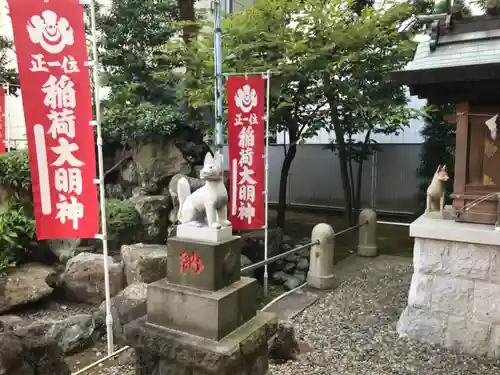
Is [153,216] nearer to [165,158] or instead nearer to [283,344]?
[165,158]

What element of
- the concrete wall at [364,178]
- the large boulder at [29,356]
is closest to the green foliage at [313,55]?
the concrete wall at [364,178]

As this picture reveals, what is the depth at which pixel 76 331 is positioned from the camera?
5738mm

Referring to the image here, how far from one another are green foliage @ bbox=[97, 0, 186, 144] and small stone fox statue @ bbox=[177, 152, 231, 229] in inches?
297

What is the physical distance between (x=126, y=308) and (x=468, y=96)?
17.7ft

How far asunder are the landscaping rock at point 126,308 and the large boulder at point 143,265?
885mm

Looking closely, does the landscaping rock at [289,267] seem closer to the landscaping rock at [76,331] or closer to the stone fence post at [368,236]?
the stone fence post at [368,236]

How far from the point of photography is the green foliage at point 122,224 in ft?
30.2

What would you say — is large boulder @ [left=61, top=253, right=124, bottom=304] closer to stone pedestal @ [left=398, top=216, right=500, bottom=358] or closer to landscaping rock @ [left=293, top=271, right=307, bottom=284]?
landscaping rock @ [left=293, top=271, right=307, bottom=284]

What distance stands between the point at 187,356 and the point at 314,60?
6931 mm

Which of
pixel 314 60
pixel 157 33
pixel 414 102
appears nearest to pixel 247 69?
pixel 314 60

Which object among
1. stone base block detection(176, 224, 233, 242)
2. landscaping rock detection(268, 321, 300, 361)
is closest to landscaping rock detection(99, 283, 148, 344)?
landscaping rock detection(268, 321, 300, 361)

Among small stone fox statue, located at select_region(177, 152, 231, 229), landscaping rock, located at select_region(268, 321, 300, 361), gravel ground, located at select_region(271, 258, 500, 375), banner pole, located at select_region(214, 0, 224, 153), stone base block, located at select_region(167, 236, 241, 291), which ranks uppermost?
banner pole, located at select_region(214, 0, 224, 153)

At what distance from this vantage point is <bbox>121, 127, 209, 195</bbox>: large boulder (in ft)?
35.3

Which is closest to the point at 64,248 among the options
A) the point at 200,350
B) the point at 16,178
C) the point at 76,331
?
the point at 16,178
